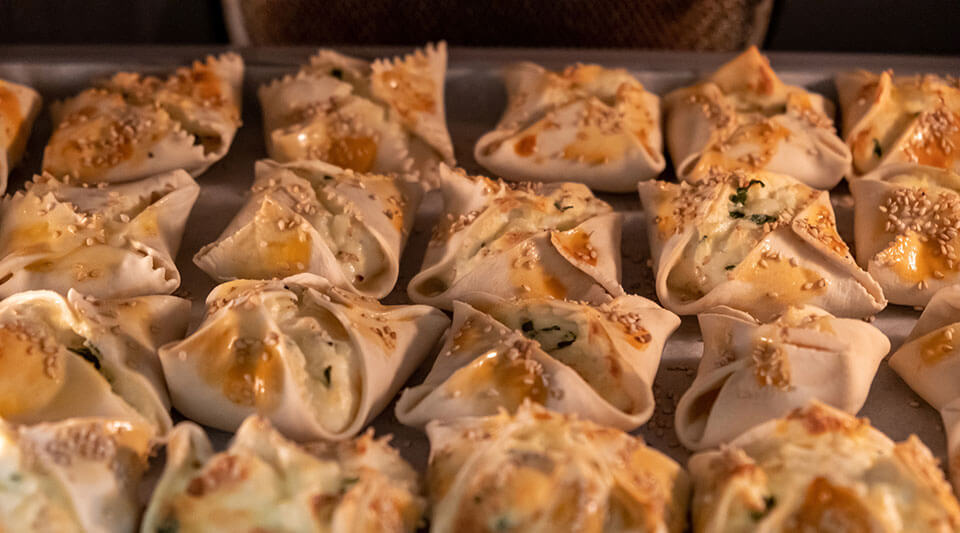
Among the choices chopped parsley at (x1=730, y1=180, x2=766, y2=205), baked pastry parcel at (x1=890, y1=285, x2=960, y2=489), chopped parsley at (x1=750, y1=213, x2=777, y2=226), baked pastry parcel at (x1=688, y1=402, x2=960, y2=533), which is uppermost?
chopped parsley at (x1=730, y1=180, x2=766, y2=205)

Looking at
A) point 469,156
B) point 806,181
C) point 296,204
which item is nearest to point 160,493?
point 296,204

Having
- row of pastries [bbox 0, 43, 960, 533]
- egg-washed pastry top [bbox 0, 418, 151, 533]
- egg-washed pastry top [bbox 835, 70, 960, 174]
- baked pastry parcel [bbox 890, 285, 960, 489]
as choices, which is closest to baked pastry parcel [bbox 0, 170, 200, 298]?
row of pastries [bbox 0, 43, 960, 533]

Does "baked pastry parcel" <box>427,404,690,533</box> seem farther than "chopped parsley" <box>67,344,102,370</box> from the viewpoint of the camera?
No

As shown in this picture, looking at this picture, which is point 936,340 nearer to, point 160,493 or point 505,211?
point 505,211

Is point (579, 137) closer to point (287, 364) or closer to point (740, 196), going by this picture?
point (740, 196)

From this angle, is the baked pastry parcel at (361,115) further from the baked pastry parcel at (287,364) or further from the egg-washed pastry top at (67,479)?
the egg-washed pastry top at (67,479)

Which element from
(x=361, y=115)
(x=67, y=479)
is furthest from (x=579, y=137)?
(x=67, y=479)

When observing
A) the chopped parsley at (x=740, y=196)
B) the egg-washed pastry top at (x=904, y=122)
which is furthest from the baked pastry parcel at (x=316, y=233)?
the egg-washed pastry top at (x=904, y=122)

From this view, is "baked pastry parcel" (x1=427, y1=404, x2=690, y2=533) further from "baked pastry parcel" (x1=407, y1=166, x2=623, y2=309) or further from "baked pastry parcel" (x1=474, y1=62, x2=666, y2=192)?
"baked pastry parcel" (x1=474, y1=62, x2=666, y2=192)
